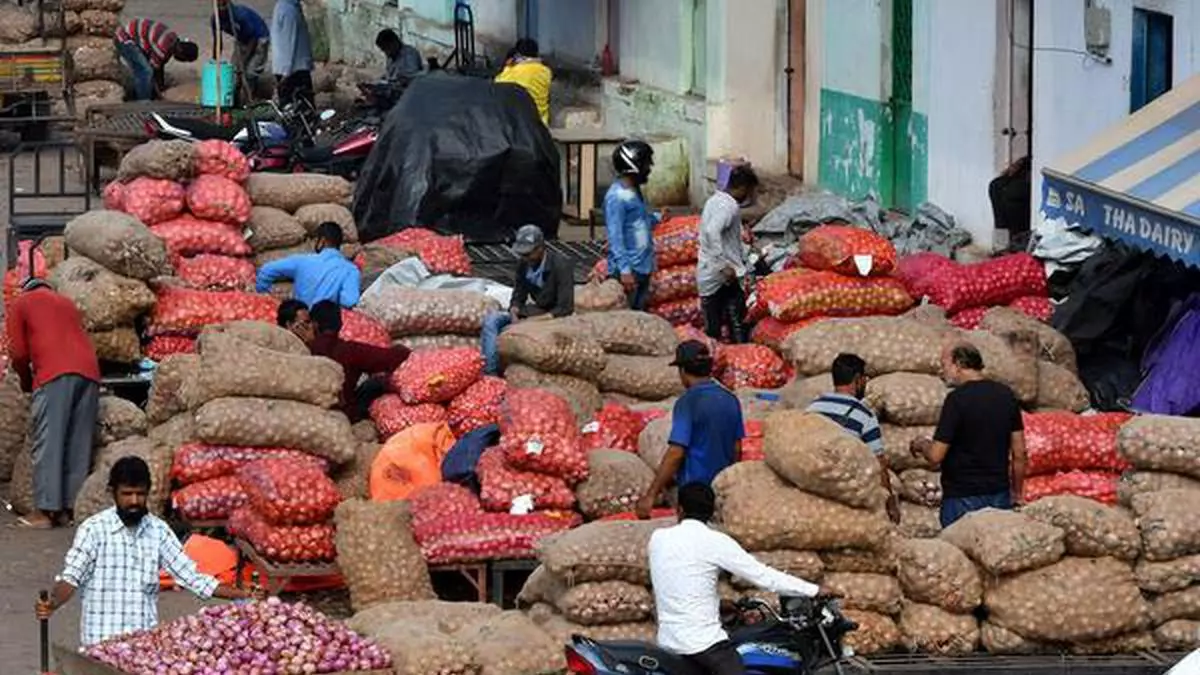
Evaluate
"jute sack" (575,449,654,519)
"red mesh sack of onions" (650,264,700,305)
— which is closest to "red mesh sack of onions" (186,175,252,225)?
"red mesh sack of onions" (650,264,700,305)

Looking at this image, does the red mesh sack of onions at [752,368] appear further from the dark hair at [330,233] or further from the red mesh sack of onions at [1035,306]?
the dark hair at [330,233]

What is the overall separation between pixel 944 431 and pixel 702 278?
17.3 feet

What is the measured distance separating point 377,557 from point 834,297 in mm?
4096

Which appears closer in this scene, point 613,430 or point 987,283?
point 613,430

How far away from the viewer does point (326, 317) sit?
16.8 meters

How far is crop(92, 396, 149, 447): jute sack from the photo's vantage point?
1658cm

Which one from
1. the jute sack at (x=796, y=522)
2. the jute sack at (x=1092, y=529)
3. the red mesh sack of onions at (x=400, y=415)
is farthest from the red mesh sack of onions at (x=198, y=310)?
the jute sack at (x=1092, y=529)

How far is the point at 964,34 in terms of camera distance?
68.2 feet

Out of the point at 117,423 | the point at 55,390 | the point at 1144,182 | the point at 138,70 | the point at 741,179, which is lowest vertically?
the point at 138,70

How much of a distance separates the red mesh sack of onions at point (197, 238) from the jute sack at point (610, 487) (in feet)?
15.9

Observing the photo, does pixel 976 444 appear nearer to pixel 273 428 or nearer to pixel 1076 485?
pixel 1076 485

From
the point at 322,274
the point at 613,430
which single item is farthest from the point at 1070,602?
the point at 322,274

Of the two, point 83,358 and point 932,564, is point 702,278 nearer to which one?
point 83,358

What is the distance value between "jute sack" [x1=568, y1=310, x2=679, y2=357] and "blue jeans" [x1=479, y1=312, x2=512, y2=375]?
17.9 inches
